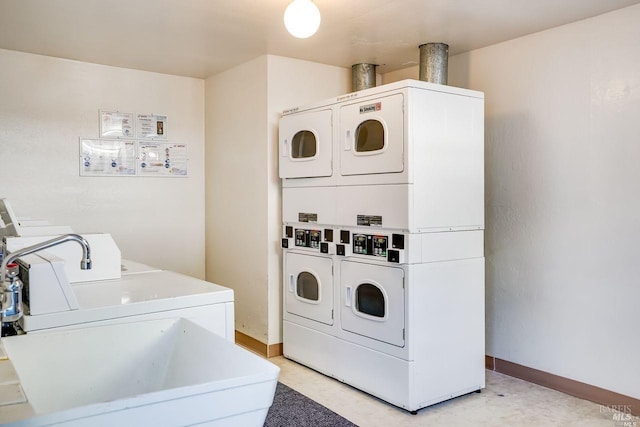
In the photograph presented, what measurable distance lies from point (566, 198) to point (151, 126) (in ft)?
12.0

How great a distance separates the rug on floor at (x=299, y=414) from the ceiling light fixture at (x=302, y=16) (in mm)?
2177

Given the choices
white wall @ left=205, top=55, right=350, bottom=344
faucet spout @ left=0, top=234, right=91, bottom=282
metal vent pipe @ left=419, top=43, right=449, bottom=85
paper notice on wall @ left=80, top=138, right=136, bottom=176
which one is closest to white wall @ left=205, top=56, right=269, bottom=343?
white wall @ left=205, top=55, right=350, bottom=344

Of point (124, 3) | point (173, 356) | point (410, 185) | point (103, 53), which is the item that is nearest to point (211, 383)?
point (173, 356)

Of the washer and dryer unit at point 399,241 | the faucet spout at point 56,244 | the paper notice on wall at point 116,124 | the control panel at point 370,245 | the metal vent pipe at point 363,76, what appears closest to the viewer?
the faucet spout at point 56,244

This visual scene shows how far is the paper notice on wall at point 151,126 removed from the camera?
4.79m

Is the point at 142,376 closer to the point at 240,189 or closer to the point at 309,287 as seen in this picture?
the point at 309,287

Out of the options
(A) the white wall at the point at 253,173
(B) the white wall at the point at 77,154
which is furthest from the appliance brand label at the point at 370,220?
(B) the white wall at the point at 77,154

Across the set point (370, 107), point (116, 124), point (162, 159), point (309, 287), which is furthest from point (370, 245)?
point (116, 124)

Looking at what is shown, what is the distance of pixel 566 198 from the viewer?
344 cm

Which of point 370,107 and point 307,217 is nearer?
point 370,107

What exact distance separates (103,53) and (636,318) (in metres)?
4.37

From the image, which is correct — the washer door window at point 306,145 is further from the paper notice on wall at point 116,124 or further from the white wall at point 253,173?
the paper notice on wall at point 116,124

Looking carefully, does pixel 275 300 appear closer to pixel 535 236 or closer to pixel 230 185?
pixel 230 185

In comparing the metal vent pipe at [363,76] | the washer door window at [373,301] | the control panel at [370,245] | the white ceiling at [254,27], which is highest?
the white ceiling at [254,27]
